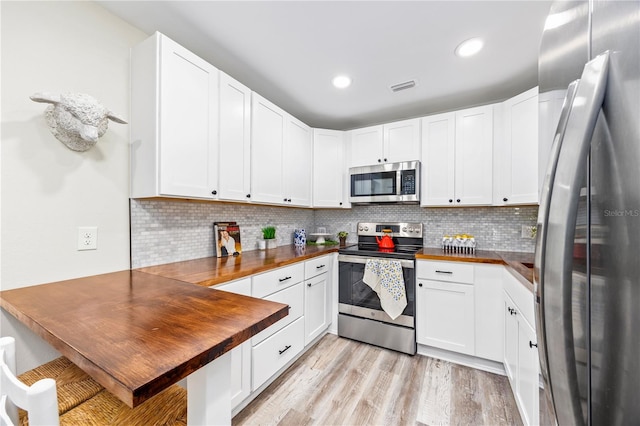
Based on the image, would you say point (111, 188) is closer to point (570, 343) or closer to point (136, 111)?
point (136, 111)

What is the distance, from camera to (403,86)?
2293 mm

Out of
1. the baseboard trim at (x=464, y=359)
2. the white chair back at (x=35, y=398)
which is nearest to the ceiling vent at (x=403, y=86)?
the baseboard trim at (x=464, y=359)

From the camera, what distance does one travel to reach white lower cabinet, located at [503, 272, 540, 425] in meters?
1.24

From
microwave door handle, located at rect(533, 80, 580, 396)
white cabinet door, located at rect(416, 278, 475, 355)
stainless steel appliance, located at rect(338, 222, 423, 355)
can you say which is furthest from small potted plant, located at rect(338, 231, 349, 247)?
microwave door handle, located at rect(533, 80, 580, 396)

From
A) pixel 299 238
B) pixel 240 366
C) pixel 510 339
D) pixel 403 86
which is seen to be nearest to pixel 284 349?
pixel 240 366

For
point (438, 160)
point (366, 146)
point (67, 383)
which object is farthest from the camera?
point (366, 146)

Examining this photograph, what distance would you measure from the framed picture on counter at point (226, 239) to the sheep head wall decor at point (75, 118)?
1.02m

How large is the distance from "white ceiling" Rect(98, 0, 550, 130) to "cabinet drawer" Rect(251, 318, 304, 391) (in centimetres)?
203

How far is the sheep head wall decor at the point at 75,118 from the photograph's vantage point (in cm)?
128

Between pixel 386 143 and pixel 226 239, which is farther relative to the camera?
pixel 386 143

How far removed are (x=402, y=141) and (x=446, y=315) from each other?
5.62 feet

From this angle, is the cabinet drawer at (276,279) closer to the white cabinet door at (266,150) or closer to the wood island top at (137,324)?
the wood island top at (137,324)

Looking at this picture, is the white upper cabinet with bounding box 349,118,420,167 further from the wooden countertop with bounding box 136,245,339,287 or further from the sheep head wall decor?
the sheep head wall decor

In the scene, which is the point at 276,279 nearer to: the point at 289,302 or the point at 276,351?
the point at 289,302
